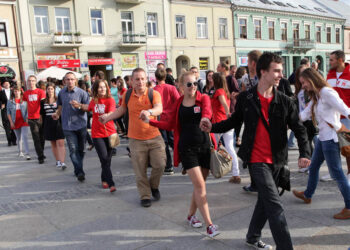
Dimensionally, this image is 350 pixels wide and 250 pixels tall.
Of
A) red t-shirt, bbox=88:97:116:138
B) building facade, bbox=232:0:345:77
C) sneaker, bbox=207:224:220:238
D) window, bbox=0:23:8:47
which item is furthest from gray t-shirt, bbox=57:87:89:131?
building facade, bbox=232:0:345:77

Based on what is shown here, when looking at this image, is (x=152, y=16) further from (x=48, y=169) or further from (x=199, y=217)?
(x=199, y=217)

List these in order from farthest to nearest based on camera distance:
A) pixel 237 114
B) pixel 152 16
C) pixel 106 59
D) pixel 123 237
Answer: pixel 152 16
pixel 106 59
pixel 123 237
pixel 237 114

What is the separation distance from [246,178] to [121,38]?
19.9 metres

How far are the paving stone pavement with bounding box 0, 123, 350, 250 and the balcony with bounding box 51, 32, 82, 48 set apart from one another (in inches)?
647

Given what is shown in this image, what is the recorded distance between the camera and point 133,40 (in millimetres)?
23469

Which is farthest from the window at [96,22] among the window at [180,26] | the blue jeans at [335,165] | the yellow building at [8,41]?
the blue jeans at [335,165]

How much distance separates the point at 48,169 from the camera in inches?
272

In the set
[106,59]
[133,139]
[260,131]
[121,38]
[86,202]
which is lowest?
[86,202]

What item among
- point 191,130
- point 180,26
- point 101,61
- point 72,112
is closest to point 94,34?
point 101,61

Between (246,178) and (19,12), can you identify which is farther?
(19,12)

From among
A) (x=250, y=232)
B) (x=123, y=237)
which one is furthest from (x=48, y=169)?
(x=250, y=232)

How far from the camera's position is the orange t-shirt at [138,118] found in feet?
14.3

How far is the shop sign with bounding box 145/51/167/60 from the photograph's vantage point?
24.1m

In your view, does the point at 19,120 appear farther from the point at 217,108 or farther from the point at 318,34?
the point at 318,34
